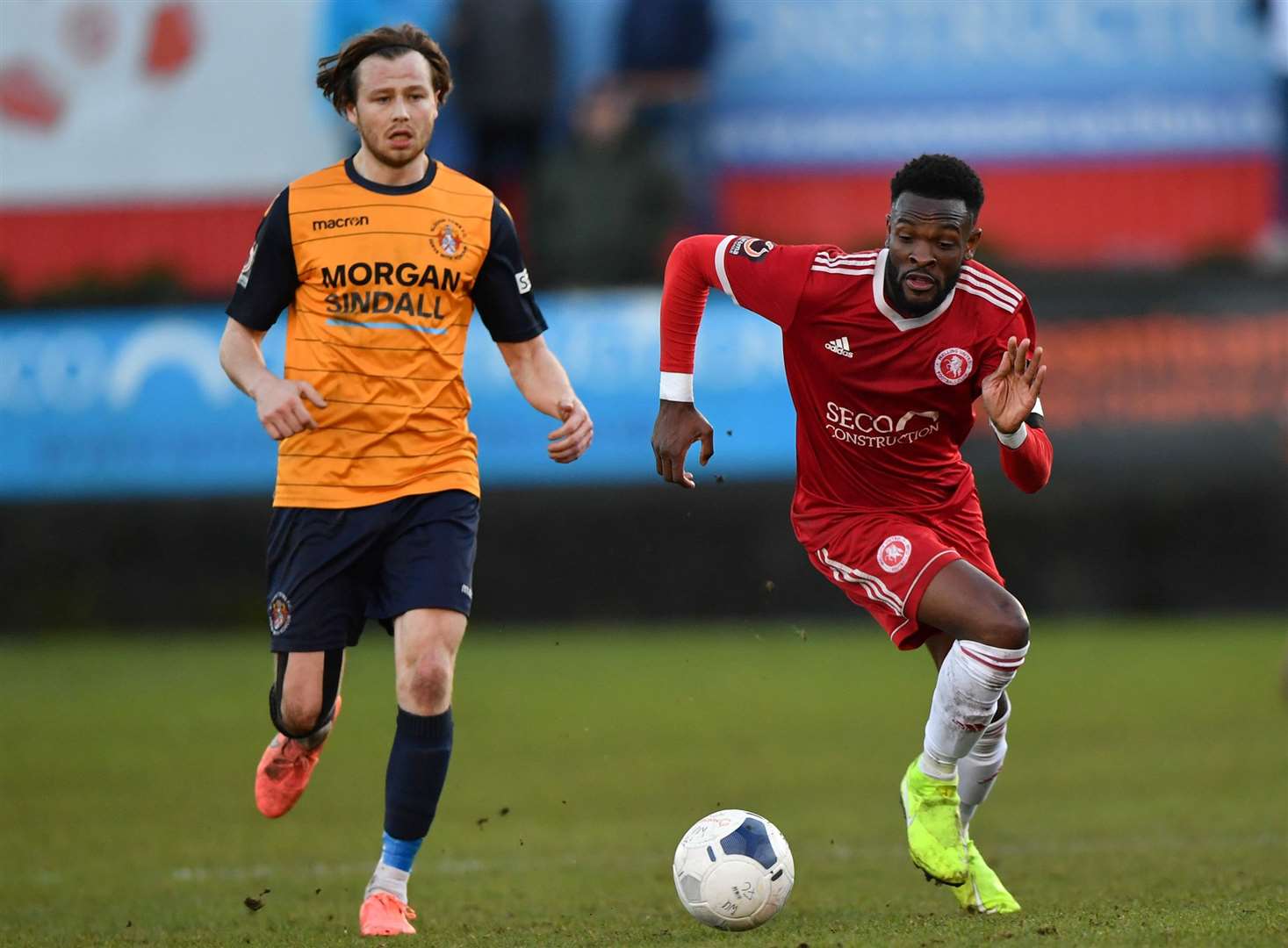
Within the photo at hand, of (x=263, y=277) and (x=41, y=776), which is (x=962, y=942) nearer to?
(x=263, y=277)

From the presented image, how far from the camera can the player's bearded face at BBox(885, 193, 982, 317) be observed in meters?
5.80

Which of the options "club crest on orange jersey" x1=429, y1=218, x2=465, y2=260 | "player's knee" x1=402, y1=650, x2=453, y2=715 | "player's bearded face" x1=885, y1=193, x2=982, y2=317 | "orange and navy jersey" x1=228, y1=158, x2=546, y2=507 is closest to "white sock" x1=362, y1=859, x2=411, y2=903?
"player's knee" x1=402, y1=650, x2=453, y2=715

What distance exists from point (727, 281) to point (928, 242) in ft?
2.49

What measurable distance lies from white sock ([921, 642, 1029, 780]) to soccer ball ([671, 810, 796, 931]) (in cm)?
56

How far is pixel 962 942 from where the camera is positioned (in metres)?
4.98

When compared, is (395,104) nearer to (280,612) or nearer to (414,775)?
(280,612)

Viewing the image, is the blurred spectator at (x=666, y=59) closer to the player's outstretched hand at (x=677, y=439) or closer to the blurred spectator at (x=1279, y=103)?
the blurred spectator at (x=1279, y=103)

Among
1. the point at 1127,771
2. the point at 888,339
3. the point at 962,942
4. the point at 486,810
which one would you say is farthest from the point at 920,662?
the point at 962,942

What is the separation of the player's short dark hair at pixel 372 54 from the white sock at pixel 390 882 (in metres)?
2.33

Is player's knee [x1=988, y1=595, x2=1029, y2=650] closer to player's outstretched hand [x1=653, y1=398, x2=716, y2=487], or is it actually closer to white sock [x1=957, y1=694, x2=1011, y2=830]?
white sock [x1=957, y1=694, x2=1011, y2=830]

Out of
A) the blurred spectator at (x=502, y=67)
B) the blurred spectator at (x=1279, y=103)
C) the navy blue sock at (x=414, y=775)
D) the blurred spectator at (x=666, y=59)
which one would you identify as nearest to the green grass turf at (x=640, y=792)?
the navy blue sock at (x=414, y=775)

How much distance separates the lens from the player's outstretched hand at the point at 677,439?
620 centimetres

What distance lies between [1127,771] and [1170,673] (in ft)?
11.9

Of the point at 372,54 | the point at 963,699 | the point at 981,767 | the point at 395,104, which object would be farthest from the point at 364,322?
the point at 981,767
